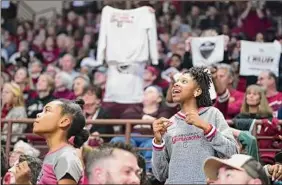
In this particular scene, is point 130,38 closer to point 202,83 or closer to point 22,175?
point 202,83

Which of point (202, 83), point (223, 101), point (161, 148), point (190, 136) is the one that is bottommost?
point (223, 101)

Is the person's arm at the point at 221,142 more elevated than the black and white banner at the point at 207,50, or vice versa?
the person's arm at the point at 221,142

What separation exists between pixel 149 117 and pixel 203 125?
3.79 m

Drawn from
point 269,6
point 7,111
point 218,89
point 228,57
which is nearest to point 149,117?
point 218,89

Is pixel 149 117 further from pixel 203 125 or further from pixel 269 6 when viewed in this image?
pixel 269 6

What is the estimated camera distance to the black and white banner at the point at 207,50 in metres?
12.2

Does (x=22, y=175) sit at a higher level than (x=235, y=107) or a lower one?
higher

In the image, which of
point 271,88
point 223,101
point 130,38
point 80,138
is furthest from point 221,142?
point 130,38

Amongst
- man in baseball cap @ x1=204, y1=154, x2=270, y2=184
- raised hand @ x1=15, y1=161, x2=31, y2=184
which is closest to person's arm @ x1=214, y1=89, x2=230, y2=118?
man in baseball cap @ x1=204, y1=154, x2=270, y2=184

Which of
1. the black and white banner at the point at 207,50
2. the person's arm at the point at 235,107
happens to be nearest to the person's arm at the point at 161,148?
the person's arm at the point at 235,107

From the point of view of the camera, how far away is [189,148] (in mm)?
6684

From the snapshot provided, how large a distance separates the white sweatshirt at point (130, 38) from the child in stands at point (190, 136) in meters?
5.59

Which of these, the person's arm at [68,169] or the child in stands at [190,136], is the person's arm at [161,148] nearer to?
the child in stands at [190,136]

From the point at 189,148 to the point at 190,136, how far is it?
10 cm
